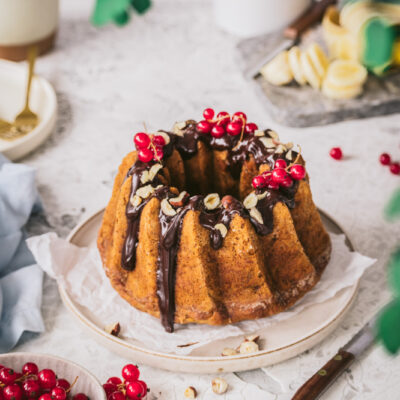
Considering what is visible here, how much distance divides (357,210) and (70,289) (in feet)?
2.63

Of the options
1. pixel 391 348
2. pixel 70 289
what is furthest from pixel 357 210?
pixel 391 348

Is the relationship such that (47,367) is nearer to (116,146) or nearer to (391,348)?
(391,348)

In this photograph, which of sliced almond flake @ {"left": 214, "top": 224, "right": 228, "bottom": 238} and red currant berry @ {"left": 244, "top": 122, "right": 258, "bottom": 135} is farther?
red currant berry @ {"left": 244, "top": 122, "right": 258, "bottom": 135}

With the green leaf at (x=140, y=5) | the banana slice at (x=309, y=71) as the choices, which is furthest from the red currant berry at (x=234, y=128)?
the green leaf at (x=140, y=5)

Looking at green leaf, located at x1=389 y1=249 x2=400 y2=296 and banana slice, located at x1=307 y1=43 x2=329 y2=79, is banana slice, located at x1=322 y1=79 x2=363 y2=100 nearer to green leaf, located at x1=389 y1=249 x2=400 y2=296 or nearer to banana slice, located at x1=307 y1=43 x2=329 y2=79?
banana slice, located at x1=307 y1=43 x2=329 y2=79

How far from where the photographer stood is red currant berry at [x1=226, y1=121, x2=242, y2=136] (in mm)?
1309

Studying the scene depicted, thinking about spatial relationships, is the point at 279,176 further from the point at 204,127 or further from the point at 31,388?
the point at 31,388

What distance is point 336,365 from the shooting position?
117cm

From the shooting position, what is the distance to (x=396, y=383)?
47.6 inches

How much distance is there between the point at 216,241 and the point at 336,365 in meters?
0.33

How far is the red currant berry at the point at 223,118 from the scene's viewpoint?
1.31m

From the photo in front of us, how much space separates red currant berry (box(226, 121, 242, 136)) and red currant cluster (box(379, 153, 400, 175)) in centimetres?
66

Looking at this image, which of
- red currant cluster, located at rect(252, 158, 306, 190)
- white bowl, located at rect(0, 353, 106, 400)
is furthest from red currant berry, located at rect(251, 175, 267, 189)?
white bowl, located at rect(0, 353, 106, 400)

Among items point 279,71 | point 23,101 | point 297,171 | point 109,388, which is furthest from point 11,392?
point 279,71
